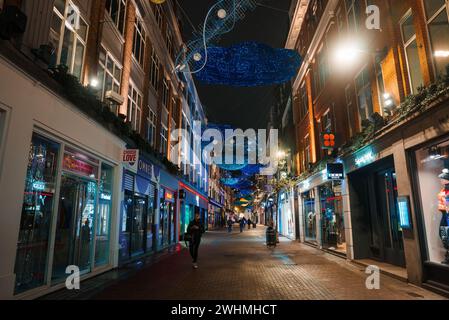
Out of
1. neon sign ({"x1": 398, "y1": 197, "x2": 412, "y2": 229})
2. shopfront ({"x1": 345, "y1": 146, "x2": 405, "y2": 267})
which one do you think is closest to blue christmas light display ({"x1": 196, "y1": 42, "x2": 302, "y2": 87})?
shopfront ({"x1": 345, "y1": 146, "x2": 405, "y2": 267})

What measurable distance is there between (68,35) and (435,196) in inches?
448

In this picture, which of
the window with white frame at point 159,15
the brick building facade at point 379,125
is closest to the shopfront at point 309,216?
the brick building facade at point 379,125

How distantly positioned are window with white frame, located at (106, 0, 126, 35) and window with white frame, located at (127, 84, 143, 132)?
2595 mm

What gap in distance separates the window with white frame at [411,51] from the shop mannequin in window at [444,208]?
2624 millimetres

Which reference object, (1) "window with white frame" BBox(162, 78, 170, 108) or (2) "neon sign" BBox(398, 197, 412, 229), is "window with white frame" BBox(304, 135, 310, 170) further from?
(2) "neon sign" BBox(398, 197, 412, 229)

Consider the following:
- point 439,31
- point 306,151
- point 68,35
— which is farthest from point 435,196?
point 306,151

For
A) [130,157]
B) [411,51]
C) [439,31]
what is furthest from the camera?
[130,157]

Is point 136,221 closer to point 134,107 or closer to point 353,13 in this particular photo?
point 134,107

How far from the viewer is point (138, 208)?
48.1 ft

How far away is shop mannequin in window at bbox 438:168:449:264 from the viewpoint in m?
7.94

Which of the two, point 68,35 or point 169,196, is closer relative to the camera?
point 68,35

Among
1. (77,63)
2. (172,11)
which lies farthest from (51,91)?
(172,11)
